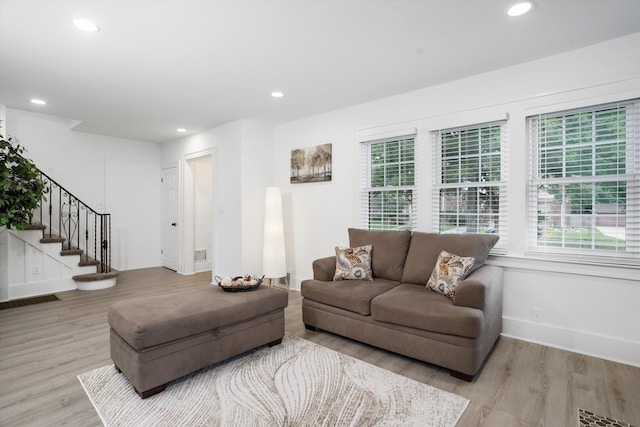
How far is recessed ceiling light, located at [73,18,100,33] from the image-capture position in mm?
A: 2346

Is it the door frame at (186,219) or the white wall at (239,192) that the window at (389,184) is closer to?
the white wall at (239,192)

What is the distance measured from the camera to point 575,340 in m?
2.77

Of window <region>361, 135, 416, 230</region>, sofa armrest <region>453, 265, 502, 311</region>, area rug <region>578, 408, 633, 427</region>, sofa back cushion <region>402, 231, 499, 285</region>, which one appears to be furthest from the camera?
window <region>361, 135, 416, 230</region>

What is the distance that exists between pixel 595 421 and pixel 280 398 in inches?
74.0

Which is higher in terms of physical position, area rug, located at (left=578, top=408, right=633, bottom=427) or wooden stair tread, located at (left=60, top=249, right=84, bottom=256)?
wooden stair tread, located at (left=60, top=249, right=84, bottom=256)

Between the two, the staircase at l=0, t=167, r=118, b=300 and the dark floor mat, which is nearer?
the dark floor mat

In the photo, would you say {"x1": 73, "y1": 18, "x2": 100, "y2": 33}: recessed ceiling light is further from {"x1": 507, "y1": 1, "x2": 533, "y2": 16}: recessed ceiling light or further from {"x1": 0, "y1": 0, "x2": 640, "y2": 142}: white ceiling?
{"x1": 507, "y1": 1, "x2": 533, "y2": 16}: recessed ceiling light

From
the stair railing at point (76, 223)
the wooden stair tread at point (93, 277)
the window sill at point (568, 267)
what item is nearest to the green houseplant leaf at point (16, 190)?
the stair railing at point (76, 223)

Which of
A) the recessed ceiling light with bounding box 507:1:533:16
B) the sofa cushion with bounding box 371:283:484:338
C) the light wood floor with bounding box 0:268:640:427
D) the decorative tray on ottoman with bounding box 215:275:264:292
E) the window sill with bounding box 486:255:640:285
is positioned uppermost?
the recessed ceiling light with bounding box 507:1:533:16

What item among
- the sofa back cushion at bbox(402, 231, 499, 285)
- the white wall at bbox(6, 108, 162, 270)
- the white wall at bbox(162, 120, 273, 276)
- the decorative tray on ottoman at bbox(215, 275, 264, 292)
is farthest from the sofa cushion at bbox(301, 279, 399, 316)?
the white wall at bbox(6, 108, 162, 270)

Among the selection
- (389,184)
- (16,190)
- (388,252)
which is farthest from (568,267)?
(16,190)

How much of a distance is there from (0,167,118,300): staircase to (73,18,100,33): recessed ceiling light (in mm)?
3101

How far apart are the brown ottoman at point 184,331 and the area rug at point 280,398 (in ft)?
0.40

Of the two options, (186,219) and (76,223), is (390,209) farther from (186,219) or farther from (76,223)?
(76,223)
